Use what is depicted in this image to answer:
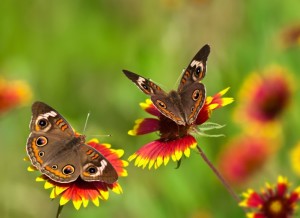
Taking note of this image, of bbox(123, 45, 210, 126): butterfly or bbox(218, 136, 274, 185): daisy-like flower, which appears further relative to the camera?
bbox(218, 136, 274, 185): daisy-like flower

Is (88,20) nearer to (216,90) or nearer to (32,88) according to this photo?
(32,88)

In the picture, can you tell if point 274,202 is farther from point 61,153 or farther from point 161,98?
point 61,153

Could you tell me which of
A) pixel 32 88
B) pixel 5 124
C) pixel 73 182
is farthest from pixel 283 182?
pixel 32 88

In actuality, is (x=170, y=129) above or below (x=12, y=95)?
below

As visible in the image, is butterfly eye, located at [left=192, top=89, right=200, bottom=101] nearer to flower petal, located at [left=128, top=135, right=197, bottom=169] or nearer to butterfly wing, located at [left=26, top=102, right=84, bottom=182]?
flower petal, located at [left=128, top=135, right=197, bottom=169]

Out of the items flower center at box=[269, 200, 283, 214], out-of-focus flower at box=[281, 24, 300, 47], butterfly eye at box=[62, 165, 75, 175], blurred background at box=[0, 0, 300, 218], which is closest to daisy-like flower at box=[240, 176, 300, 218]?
flower center at box=[269, 200, 283, 214]

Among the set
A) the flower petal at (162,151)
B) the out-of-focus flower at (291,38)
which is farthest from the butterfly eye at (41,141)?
the out-of-focus flower at (291,38)

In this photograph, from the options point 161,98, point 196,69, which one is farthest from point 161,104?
point 196,69
